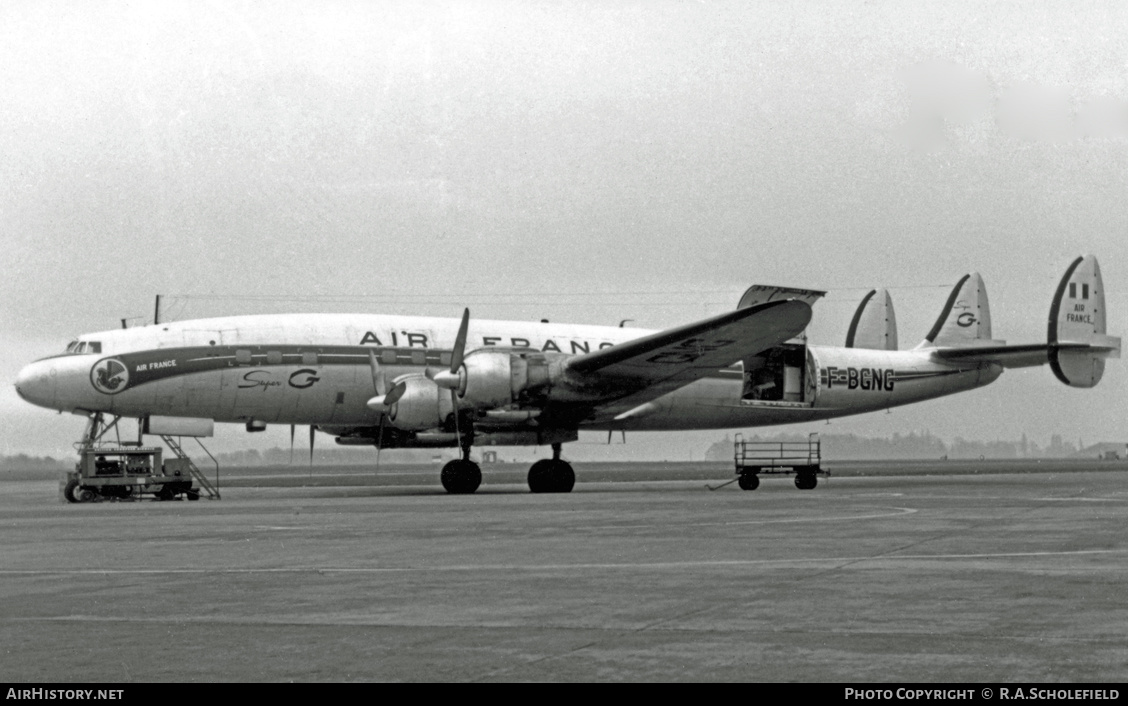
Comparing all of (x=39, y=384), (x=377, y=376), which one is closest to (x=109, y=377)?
(x=39, y=384)

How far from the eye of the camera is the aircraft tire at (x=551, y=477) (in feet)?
103

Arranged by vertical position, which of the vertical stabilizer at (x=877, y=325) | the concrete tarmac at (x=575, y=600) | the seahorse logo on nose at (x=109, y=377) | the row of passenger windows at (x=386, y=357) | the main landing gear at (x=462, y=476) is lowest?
the concrete tarmac at (x=575, y=600)

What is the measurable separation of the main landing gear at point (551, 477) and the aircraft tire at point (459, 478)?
1.64 m

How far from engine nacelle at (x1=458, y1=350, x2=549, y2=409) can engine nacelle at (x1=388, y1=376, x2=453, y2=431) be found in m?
0.62

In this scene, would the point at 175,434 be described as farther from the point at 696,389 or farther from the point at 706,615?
the point at 706,615

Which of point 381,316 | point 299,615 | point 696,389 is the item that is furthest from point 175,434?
point 299,615

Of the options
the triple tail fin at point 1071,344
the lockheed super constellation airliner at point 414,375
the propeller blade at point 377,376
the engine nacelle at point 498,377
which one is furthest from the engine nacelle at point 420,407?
the triple tail fin at point 1071,344

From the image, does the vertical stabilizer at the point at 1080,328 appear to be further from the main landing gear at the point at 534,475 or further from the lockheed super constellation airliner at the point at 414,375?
the main landing gear at the point at 534,475

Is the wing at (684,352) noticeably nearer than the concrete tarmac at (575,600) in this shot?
No

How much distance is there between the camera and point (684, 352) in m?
30.0

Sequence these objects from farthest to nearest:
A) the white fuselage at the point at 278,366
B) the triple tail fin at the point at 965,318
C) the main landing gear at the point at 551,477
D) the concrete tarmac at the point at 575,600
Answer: the triple tail fin at the point at 965,318
the main landing gear at the point at 551,477
the white fuselage at the point at 278,366
the concrete tarmac at the point at 575,600

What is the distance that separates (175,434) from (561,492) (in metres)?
9.64

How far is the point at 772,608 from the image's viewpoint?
28.6ft

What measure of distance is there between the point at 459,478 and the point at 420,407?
215 cm
